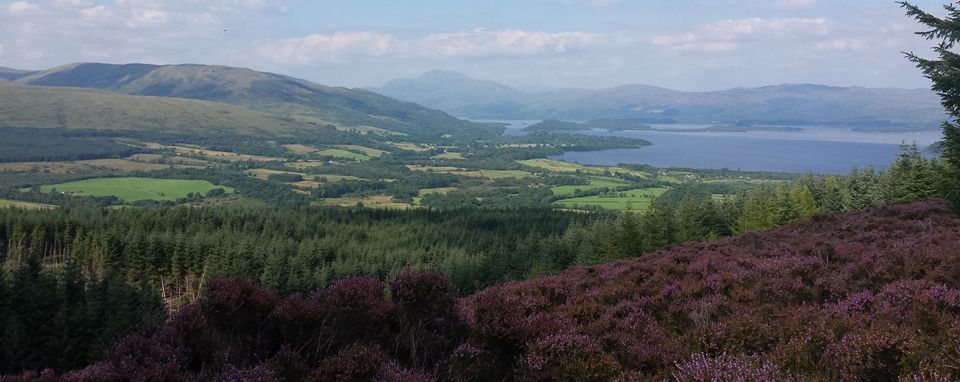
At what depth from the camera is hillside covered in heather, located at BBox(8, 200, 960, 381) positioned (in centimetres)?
477

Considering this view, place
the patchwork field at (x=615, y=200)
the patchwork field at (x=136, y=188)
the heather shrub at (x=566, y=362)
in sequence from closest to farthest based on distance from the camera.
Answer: the heather shrub at (x=566, y=362) < the patchwork field at (x=615, y=200) < the patchwork field at (x=136, y=188)

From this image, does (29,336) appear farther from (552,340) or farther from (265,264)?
(552,340)

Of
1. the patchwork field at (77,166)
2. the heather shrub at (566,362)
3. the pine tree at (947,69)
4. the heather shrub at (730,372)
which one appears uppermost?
the pine tree at (947,69)

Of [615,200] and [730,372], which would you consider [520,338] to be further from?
[615,200]

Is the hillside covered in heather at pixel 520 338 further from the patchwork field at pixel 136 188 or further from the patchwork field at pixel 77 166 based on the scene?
the patchwork field at pixel 77 166

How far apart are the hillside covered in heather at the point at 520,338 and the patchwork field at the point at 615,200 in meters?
110

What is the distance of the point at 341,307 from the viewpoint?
6.01 meters

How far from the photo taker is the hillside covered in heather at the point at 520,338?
4766 millimetres

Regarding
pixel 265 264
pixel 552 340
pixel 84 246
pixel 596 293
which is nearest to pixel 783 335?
pixel 552 340

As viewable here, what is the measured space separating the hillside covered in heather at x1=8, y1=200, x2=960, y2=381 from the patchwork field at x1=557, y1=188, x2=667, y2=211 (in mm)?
109669

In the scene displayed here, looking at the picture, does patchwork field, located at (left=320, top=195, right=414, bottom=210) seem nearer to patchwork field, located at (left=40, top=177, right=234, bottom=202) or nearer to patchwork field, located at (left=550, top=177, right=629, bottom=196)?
patchwork field, located at (left=40, top=177, right=234, bottom=202)

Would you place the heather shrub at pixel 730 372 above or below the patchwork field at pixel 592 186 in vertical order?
above

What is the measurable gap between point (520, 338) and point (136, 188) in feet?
552

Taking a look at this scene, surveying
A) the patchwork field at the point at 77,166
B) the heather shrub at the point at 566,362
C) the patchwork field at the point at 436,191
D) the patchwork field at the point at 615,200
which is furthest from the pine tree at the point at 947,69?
the patchwork field at the point at 77,166
